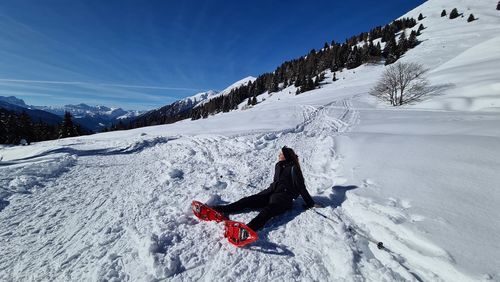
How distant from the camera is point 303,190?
5.67m

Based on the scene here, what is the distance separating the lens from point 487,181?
5305 millimetres

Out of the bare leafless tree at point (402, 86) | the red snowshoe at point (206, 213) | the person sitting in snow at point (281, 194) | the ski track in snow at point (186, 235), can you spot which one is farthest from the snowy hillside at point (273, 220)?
the bare leafless tree at point (402, 86)

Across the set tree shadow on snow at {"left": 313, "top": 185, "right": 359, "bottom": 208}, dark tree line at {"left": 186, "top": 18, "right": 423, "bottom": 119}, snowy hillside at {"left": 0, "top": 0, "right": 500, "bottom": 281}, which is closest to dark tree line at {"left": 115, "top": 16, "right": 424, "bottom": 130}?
dark tree line at {"left": 186, "top": 18, "right": 423, "bottom": 119}

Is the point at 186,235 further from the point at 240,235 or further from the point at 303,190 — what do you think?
the point at 303,190

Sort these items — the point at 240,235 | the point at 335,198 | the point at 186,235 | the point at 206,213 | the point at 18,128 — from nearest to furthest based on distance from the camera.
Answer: the point at 240,235 < the point at 186,235 < the point at 206,213 < the point at 335,198 < the point at 18,128

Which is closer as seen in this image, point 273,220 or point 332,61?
point 273,220

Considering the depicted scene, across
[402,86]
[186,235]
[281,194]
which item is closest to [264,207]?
[281,194]

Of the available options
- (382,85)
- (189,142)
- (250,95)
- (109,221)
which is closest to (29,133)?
(189,142)

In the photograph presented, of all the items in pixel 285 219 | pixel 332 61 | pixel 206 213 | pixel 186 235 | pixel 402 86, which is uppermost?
pixel 332 61

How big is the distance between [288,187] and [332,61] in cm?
8442

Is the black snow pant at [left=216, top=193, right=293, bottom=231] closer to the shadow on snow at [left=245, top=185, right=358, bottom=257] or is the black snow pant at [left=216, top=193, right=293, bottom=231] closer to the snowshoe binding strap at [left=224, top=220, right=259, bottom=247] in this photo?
the shadow on snow at [left=245, top=185, right=358, bottom=257]

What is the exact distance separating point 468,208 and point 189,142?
1161 centimetres

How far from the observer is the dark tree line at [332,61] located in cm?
6681

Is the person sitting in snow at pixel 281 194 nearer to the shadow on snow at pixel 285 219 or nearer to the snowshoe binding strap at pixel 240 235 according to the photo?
the shadow on snow at pixel 285 219
